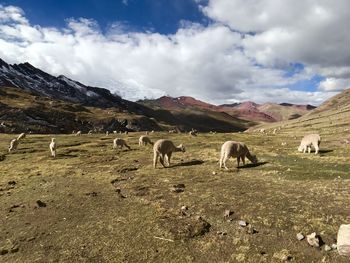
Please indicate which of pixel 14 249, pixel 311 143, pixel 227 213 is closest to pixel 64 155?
pixel 311 143

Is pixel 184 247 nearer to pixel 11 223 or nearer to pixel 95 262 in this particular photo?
pixel 95 262

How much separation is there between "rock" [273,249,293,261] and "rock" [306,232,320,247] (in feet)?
4.29

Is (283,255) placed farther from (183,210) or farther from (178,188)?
(178,188)

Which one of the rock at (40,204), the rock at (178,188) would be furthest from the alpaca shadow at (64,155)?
the rock at (178,188)

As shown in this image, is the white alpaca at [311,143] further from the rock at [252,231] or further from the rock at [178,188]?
the rock at [252,231]

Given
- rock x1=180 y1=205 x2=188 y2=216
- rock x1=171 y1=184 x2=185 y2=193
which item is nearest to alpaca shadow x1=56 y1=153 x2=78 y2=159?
rock x1=171 y1=184 x2=185 y2=193

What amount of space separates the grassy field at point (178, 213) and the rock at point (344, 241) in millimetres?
311

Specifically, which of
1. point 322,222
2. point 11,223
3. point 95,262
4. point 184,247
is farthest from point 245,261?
point 11,223

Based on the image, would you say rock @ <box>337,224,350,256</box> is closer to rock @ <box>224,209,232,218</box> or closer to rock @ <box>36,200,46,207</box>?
rock @ <box>224,209,232,218</box>

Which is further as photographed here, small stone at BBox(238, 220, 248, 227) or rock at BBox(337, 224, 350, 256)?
small stone at BBox(238, 220, 248, 227)

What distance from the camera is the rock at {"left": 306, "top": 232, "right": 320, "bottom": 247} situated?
57.7ft

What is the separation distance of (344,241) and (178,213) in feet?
31.5

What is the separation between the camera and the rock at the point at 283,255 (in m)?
16.8

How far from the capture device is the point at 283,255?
16953 millimetres
